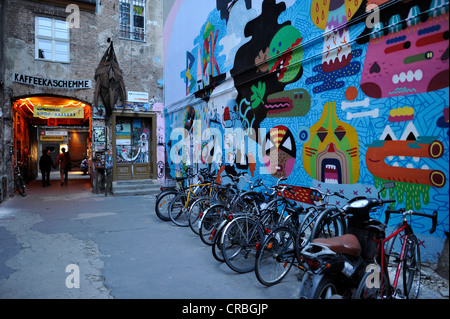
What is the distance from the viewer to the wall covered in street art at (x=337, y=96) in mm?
3824

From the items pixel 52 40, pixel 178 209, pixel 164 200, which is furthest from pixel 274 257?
pixel 52 40

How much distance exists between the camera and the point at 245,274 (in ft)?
14.6

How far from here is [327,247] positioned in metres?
2.95

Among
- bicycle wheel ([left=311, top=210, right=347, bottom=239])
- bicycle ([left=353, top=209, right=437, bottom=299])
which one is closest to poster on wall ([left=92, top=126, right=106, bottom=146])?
→ bicycle wheel ([left=311, top=210, right=347, bottom=239])

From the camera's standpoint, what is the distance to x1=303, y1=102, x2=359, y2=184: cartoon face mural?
485 centimetres

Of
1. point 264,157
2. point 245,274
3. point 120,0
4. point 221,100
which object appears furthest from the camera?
point 120,0

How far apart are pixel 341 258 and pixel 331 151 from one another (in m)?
2.53

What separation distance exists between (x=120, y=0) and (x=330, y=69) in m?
11.0

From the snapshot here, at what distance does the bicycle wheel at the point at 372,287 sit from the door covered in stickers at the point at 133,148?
36.6ft

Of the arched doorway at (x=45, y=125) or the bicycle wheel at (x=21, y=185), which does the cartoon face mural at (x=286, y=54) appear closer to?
the arched doorway at (x=45, y=125)

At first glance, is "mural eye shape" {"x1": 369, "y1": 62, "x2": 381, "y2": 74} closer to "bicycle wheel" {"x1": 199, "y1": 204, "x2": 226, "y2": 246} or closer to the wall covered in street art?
the wall covered in street art

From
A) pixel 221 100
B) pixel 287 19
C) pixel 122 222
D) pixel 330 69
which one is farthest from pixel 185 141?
pixel 330 69

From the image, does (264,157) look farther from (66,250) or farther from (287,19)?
(66,250)

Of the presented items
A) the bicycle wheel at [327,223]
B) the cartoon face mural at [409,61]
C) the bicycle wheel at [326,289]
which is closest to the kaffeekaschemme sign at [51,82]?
the cartoon face mural at [409,61]
